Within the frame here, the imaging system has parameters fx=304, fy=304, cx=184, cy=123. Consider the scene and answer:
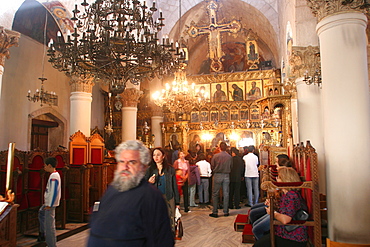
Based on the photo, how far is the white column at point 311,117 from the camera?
7613 millimetres

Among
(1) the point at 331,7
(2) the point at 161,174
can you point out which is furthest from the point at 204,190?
(1) the point at 331,7

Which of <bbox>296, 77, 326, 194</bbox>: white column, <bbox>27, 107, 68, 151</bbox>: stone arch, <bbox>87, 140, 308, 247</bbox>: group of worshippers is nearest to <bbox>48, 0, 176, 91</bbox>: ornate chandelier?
<bbox>87, 140, 308, 247</bbox>: group of worshippers

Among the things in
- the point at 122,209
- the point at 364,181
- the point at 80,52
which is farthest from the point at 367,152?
the point at 80,52

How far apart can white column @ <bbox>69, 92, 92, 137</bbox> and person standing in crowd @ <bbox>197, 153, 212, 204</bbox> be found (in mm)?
3725

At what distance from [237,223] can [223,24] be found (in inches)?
438

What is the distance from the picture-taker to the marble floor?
16.9 ft

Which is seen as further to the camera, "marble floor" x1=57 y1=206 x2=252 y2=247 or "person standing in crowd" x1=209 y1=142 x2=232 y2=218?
"person standing in crowd" x1=209 y1=142 x2=232 y2=218

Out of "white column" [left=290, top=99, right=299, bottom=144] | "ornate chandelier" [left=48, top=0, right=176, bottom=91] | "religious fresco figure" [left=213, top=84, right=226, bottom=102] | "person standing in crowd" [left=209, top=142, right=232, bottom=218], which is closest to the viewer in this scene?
"ornate chandelier" [left=48, top=0, right=176, bottom=91]

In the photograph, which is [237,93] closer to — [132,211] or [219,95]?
[219,95]

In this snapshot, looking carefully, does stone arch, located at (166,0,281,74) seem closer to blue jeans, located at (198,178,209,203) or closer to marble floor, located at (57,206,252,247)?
blue jeans, located at (198,178,209,203)

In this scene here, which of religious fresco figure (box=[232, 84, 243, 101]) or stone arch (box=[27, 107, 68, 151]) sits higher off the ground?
religious fresco figure (box=[232, 84, 243, 101])

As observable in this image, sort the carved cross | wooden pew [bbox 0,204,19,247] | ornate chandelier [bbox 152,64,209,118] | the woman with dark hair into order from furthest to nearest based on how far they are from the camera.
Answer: the carved cross < ornate chandelier [bbox 152,64,209,118] < the woman with dark hair < wooden pew [bbox 0,204,19,247]

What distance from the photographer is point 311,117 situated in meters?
7.73

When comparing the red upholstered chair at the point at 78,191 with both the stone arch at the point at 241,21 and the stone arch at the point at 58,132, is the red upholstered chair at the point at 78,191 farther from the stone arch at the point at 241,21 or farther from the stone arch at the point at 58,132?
the stone arch at the point at 241,21
